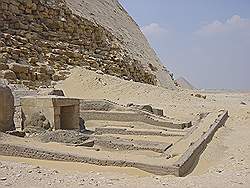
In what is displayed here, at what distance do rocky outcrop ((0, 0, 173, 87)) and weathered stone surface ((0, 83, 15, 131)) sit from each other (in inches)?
377

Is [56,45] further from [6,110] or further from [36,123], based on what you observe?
[6,110]

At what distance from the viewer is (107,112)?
13.2 metres

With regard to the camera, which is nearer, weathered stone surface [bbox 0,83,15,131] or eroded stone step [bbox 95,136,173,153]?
weathered stone surface [bbox 0,83,15,131]

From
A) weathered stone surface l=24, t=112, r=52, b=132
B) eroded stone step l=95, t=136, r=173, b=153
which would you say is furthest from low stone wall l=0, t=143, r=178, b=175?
weathered stone surface l=24, t=112, r=52, b=132

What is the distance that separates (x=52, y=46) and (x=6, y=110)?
14568 mm

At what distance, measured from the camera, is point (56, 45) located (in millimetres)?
23141

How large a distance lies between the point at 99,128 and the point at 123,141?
180cm

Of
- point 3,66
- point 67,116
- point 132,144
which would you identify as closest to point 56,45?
point 3,66

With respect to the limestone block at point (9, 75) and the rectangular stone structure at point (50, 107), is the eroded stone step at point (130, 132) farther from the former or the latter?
the limestone block at point (9, 75)

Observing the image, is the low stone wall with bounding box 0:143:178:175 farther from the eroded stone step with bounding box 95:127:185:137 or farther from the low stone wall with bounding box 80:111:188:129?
the low stone wall with bounding box 80:111:188:129

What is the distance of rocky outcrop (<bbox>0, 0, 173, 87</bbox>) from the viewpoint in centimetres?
2012

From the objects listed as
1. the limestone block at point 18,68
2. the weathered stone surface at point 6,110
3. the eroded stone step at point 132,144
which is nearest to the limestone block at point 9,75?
the limestone block at point 18,68

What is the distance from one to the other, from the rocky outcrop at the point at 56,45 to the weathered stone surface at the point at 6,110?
31.4 feet

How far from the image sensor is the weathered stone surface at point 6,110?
28.0 feet
